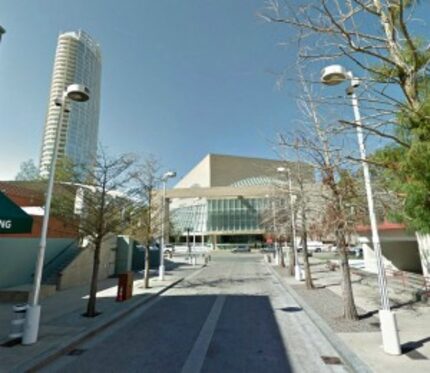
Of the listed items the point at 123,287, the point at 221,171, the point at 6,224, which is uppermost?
the point at 221,171

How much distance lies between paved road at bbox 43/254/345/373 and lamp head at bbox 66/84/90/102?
6.16 metres

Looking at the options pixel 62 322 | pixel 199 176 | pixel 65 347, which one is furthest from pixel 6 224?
pixel 199 176

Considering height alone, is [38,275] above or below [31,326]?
above

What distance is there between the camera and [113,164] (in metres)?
11.5

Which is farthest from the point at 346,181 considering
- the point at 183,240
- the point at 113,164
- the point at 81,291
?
the point at 183,240

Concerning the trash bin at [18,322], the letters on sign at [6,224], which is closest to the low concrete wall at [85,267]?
the trash bin at [18,322]

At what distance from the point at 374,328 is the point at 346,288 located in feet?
4.72

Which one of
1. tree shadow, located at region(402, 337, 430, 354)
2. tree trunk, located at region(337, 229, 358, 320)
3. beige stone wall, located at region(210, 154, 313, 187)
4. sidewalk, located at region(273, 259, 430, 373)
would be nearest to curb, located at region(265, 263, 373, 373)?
sidewalk, located at region(273, 259, 430, 373)

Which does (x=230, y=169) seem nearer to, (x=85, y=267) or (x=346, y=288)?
(x=85, y=267)

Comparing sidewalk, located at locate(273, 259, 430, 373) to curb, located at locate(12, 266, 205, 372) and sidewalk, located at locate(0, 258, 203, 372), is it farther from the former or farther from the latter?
sidewalk, located at locate(0, 258, 203, 372)

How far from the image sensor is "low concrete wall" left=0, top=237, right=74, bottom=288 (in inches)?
568

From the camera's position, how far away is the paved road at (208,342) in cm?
611

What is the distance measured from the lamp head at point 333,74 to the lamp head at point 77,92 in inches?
228

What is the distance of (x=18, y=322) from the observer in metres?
7.39
